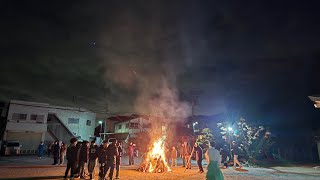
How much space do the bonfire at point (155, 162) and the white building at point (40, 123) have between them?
84.9ft

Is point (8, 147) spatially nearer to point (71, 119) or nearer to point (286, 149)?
point (71, 119)

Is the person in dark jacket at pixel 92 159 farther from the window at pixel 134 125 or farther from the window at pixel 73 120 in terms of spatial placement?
the window at pixel 134 125

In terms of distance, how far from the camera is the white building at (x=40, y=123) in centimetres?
3441

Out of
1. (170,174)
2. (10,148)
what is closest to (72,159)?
(170,174)

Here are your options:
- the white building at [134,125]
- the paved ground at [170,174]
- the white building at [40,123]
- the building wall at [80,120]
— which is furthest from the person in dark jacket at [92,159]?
the white building at [134,125]

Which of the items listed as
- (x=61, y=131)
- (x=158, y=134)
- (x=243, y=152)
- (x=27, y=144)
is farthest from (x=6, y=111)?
(x=243, y=152)

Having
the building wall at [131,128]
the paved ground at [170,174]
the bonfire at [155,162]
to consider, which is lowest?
the paved ground at [170,174]

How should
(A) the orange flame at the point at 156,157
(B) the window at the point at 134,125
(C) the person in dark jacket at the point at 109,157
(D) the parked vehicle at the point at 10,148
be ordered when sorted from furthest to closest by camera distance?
(B) the window at the point at 134,125 < (D) the parked vehicle at the point at 10,148 < (A) the orange flame at the point at 156,157 < (C) the person in dark jacket at the point at 109,157

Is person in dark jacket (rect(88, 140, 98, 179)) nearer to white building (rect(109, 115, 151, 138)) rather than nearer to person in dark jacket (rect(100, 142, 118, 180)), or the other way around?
person in dark jacket (rect(100, 142, 118, 180))

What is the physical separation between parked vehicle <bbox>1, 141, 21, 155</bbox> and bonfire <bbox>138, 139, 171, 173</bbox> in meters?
23.8

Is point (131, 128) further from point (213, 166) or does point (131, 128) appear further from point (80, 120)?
point (213, 166)

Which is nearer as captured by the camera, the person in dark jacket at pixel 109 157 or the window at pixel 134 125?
the person in dark jacket at pixel 109 157

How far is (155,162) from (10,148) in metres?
25.0

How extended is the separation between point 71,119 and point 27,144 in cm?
781
